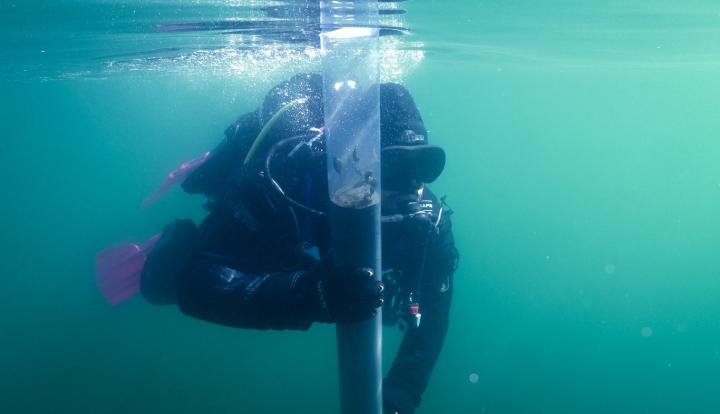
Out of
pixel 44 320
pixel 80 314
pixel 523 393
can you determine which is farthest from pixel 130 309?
pixel 523 393

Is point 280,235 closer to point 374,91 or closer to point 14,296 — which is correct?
point 374,91

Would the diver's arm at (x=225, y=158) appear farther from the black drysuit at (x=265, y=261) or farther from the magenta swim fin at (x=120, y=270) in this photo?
the magenta swim fin at (x=120, y=270)

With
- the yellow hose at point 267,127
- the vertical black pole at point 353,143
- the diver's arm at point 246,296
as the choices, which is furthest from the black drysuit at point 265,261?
the vertical black pole at point 353,143

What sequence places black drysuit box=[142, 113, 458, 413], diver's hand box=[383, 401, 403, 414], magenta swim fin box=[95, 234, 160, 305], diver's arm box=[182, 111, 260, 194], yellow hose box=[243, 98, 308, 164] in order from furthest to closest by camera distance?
magenta swim fin box=[95, 234, 160, 305] → diver's arm box=[182, 111, 260, 194] → diver's hand box=[383, 401, 403, 414] → yellow hose box=[243, 98, 308, 164] → black drysuit box=[142, 113, 458, 413]

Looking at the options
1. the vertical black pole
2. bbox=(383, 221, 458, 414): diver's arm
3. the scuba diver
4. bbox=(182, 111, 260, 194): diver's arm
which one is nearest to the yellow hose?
the scuba diver

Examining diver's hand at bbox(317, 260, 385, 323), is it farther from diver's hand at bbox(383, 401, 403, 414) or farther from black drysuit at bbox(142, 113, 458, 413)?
diver's hand at bbox(383, 401, 403, 414)

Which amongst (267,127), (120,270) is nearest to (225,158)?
(267,127)

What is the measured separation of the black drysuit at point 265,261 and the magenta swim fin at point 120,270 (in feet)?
6.63

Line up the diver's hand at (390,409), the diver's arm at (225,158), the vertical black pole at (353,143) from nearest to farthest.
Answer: the vertical black pole at (353,143) < the diver's hand at (390,409) < the diver's arm at (225,158)

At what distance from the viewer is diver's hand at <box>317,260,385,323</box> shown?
1956 mm

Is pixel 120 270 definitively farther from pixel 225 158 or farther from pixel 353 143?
pixel 353 143

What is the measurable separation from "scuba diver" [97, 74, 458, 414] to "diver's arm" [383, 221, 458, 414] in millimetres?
31

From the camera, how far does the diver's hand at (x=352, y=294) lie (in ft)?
6.42

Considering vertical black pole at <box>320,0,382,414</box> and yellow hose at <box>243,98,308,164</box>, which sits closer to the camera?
vertical black pole at <box>320,0,382,414</box>
